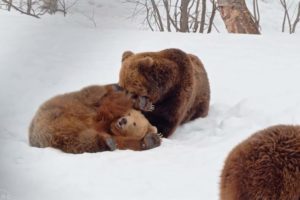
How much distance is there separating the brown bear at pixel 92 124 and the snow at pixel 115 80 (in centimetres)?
17

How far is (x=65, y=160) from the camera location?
4387 mm

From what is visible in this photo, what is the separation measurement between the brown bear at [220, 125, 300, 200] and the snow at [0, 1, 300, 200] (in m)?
0.74

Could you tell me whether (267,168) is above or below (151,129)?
above

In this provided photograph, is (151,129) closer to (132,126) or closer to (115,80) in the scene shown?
(132,126)

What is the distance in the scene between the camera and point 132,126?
5.21m

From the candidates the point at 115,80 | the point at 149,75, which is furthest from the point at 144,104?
the point at 115,80

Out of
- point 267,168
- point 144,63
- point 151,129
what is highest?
point 267,168

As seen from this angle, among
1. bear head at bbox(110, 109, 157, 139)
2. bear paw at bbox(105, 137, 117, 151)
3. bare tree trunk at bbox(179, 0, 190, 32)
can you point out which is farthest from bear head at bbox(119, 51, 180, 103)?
bare tree trunk at bbox(179, 0, 190, 32)

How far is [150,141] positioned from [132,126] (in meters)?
0.20

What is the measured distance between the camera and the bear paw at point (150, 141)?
16.9 feet

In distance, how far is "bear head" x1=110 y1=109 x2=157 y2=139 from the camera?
514 centimetres

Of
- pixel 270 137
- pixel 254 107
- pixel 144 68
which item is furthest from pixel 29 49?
pixel 254 107

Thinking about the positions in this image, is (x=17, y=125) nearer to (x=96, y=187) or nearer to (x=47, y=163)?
(x=47, y=163)

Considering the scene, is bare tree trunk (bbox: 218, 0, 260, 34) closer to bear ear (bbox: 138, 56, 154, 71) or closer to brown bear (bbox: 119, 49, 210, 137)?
brown bear (bbox: 119, 49, 210, 137)
